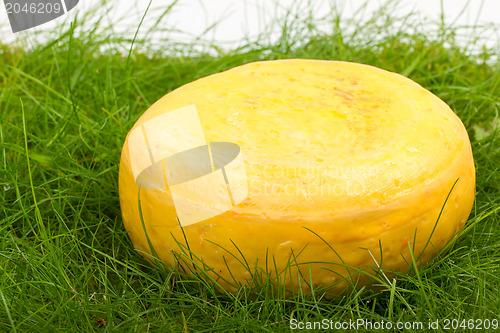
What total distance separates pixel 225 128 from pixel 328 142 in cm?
28

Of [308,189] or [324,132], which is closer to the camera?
[308,189]

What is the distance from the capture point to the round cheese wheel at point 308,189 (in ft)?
5.31

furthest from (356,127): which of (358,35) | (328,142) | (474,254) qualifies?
(358,35)

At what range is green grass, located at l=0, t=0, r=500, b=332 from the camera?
1677 millimetres

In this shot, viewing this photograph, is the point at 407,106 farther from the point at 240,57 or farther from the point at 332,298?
the point at 240,57

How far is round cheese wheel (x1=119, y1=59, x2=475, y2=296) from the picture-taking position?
162 cm

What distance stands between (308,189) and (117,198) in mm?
737

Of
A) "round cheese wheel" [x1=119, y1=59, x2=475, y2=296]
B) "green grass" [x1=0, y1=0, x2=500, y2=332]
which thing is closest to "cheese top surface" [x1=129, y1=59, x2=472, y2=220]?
"round cheese wheel" [x1=119, y1=59, x2=475, y2=296]

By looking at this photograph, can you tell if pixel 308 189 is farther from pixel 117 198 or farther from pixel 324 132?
pixel 117 198

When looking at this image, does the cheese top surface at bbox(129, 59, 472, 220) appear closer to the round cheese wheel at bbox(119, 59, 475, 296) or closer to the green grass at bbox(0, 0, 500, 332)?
the round cheese wheel at bbox(119, 59, 475, 296)

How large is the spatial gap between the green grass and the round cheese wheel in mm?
74

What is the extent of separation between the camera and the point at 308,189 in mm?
1619

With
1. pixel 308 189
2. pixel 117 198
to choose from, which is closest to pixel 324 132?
pixel 308 189

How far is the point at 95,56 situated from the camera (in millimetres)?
2902
